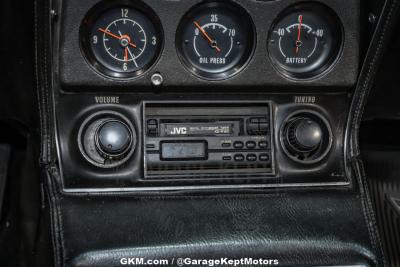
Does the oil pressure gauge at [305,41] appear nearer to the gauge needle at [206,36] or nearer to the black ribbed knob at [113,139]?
the gauge needle at [206,36]

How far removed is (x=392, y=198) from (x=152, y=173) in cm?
111

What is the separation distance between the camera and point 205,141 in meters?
2.29

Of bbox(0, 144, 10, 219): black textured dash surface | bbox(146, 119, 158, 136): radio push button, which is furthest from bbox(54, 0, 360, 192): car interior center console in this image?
bbox(0, 144, 10, 219): black textured dash surface

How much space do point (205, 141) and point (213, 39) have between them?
0.42 metres

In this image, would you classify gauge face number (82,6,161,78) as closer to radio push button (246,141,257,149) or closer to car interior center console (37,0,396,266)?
car interior center console (37,0,396,266)

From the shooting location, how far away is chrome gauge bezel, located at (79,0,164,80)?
225 cm

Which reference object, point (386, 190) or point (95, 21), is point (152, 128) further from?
point (386, 190)

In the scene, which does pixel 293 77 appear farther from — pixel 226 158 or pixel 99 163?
pixel 99 163

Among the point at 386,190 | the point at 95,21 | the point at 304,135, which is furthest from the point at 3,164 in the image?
the point at 386,190

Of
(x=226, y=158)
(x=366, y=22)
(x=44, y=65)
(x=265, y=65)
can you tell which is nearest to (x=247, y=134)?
(x=226, y=158)

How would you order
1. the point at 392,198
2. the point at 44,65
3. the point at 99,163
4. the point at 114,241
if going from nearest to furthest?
the point at 114,241
the point at 44,65
the point at 99,163
the point at 392,198

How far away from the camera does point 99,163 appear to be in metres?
2.26

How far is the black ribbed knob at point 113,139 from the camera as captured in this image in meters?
2.21

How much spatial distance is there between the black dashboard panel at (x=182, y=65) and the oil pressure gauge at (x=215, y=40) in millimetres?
35
